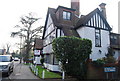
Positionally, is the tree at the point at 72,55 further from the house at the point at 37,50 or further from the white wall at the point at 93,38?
the house at the point at 37,50

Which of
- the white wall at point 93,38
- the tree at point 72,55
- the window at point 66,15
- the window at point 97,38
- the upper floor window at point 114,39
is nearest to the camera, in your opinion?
the tree at point 72,55

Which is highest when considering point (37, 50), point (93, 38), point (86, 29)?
point (86, 29)

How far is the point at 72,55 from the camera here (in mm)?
10406

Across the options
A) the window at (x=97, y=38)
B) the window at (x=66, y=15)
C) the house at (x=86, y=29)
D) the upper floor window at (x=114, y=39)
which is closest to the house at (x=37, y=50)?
the house at (x=86, y=29)

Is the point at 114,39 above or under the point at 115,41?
above

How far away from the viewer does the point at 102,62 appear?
11.3 meters

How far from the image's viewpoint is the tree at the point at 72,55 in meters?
10.4

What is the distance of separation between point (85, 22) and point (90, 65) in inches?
258

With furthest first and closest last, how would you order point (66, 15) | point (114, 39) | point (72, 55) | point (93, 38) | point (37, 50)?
point (37, 50)
point (114, 39)
point (66, 15)
point (93, 38)
point (72, 55)

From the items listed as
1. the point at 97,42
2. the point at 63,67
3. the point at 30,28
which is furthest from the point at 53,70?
the point at 30,28

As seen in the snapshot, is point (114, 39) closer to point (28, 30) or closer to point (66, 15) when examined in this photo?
point (66, 15)

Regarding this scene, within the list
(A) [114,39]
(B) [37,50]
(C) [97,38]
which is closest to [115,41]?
(A) [114,39]

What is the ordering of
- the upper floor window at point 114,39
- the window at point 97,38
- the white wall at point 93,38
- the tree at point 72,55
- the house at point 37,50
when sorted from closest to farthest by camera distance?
the tree at point 72,55 < the white wall at point 93,38 < the window at point 97,38 < the upper floor window at point 114,39 < the house at point 37,50

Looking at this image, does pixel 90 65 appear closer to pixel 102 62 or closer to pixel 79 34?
pixel 102 62
